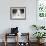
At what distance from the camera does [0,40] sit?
23.7 ft

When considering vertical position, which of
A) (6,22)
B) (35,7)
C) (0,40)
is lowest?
(0,40)

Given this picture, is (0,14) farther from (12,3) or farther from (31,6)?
(31,6)

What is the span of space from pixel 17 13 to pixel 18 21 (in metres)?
0.39

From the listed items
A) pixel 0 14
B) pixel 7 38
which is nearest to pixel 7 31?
pixel 7 38

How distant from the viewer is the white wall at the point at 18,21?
711 centimetres

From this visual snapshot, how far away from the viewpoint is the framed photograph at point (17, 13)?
23.3 ft

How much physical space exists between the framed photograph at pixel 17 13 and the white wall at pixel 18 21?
0.47 ft

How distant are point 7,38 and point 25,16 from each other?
1381 mm

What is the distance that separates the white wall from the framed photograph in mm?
144

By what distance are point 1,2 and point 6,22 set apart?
0.98m

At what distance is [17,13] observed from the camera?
23.3 feet

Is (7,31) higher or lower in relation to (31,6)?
lower

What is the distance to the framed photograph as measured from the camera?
280 inches

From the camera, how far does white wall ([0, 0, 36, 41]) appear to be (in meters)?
7.11
